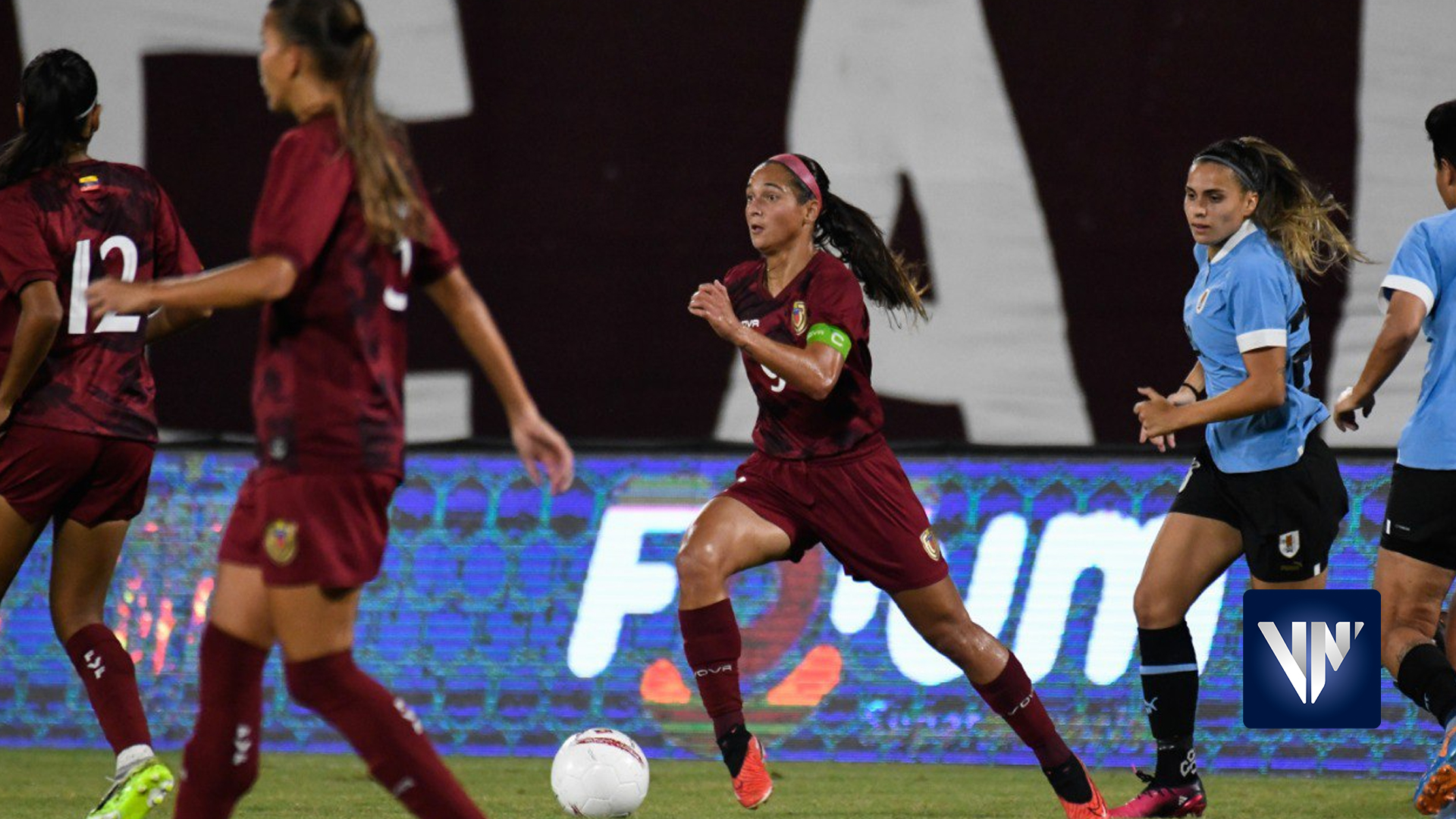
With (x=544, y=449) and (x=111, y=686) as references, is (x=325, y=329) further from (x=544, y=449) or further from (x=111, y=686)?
(x=111, y=686)

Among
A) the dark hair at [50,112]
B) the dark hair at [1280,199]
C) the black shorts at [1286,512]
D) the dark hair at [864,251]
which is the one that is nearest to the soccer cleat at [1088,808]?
the black shorts at [1286,512]

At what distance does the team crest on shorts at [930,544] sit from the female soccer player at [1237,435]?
70 centimetres

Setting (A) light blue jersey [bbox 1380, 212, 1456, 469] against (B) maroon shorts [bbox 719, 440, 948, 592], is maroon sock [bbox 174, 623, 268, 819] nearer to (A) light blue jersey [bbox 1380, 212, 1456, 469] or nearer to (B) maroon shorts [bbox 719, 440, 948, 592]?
(B) maroon shorts [bbox 719, 440, 948, 592]

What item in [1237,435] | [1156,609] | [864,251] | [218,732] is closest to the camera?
[218,732]

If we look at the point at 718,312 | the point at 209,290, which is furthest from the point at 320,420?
the point at 718,312

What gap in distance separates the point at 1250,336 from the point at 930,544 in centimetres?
110

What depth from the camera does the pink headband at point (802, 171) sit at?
548 centimetres

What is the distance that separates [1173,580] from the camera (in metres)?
5.34

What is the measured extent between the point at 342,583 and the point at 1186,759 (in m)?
3.08

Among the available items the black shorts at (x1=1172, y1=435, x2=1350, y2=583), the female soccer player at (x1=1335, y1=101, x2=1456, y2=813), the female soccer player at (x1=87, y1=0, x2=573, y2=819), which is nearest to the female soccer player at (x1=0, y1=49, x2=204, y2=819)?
the female soccer player at (x1=87, y1=0, x2=573, y2=819)

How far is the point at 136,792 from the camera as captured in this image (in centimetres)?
472

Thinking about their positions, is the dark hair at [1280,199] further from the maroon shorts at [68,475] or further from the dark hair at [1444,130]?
the maroon shorts at [68,475]

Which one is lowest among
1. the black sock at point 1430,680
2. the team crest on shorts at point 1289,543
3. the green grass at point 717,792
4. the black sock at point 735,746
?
the green grass at point 717,792

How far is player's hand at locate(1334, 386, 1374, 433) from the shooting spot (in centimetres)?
516
